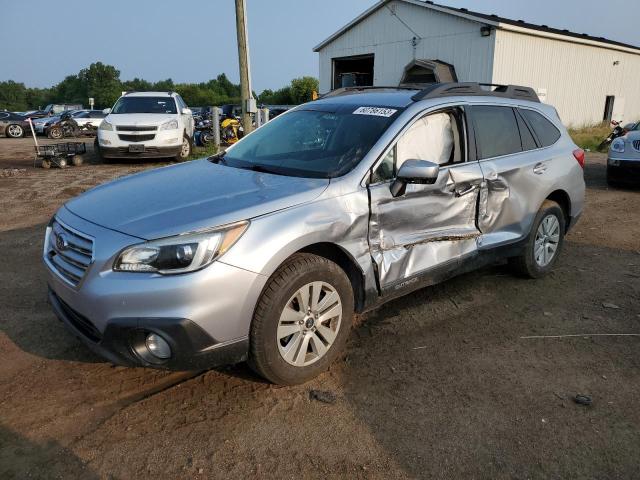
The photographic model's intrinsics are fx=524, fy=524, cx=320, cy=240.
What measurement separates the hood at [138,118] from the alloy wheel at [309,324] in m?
10.4

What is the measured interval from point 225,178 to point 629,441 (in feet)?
9.15

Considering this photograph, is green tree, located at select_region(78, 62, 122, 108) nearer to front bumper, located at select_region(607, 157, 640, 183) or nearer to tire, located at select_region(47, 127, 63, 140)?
tire, located at select_region(47, 127, 63, 140)

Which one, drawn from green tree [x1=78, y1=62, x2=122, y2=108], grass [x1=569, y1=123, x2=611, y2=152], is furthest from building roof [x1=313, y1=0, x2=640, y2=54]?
green tree [x1=78, y1=62, x2=122, y2=108]

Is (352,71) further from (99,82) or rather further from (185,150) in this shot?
(99,82)

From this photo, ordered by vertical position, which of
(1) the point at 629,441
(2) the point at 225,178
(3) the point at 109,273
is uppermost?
(2) the point at 225,178

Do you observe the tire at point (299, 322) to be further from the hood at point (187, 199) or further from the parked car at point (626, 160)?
the parked car at point (626, 160)

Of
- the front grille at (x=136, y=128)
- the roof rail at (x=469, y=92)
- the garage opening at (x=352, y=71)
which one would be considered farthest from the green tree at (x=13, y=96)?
the roof rail at (x=469, y=92)

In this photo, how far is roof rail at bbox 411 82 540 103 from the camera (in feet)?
13.2

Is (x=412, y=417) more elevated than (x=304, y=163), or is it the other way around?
(x=304, y=163)

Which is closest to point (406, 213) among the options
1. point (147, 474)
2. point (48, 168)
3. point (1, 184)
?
point (147, 474)

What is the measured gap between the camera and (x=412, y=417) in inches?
114

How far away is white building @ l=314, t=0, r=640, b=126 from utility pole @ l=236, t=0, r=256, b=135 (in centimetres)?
1105

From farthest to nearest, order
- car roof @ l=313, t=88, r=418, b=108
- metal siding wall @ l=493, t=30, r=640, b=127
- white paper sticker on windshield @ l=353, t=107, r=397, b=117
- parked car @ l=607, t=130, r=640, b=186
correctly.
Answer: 1. metal siding wall @ l=493, t=30, r=640, b=127
2. parked car @ l=607, t=130, r=640, b=186
3. car roof @ l=313, t=88, r=418, b=108
4. white paper sticker on windshield @ l=353, t=107, r=397, b=117

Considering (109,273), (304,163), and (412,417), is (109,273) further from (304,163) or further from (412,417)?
(412,417)
